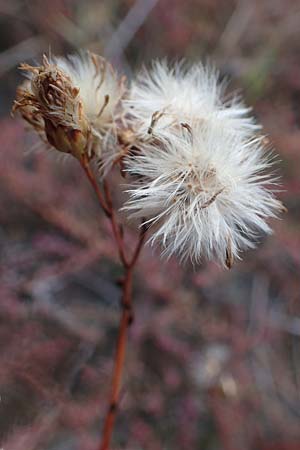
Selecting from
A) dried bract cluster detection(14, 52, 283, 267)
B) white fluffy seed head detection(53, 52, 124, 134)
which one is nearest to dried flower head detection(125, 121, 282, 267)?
dried bract cluster detection(14, 52, 283, 267)

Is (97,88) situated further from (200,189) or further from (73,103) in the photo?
(200,189)

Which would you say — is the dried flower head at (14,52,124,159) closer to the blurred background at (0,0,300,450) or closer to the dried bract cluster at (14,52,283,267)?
the dried bract cluster at (14,52,283,267)

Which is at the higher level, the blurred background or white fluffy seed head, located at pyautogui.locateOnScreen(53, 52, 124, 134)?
white fluffy seed head, located at pyautogui.locateOnScreen(53, 52, 124, 134)

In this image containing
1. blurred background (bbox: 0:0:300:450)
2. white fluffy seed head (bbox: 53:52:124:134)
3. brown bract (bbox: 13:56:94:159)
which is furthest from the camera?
blurred background (bbox: 0:0:300:450)

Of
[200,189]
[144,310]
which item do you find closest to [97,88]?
[200,189]

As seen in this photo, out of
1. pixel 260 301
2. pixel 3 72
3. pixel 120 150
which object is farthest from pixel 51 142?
pixel 3 72

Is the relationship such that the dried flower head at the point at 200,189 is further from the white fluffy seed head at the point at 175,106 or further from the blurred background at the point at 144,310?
the blurred background at the point at 144,310

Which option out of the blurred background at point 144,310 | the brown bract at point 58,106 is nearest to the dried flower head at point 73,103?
the brown bract at point 58,106

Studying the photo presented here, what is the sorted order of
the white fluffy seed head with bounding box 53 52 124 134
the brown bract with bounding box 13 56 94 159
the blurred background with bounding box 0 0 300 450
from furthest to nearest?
the blurred background with bounding box 0 0 300 450, the white fluffy seed head with bounding box 53 52 124 134, the brown bract with bounding box 13 56 94 159
